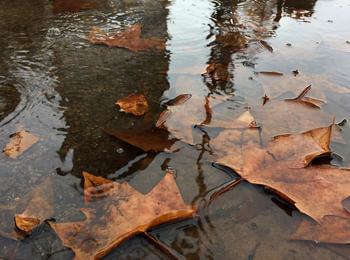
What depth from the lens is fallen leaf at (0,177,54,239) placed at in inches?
49.7

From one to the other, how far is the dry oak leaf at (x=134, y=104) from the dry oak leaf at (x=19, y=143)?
0.46m

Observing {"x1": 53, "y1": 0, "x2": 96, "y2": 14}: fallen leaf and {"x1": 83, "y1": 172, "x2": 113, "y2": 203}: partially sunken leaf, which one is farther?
{"x1": 53, "y1": 0, "x2": 96, "y2": 14}: fallen leaf

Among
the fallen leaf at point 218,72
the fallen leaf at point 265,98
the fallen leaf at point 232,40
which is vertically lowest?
the fallen leaf at point 232,40

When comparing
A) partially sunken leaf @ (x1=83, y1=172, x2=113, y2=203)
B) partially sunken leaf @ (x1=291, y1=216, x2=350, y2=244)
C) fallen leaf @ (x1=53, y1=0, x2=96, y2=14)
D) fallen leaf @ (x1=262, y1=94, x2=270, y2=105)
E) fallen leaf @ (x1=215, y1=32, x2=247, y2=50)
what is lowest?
fallen leaf @ (x1=215, y1=32, x2=247, y2=50)

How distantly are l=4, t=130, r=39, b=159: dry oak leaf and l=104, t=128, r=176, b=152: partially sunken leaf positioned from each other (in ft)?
1.10

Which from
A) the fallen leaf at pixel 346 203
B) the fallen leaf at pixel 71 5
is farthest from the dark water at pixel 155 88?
the fallen leaf at pixel 346 203

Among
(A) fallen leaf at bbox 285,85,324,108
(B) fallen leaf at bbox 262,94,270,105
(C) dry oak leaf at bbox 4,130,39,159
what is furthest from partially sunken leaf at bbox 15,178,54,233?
(A) fallen leaf at bbox 285,85,324,108

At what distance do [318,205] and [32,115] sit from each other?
1.37 m

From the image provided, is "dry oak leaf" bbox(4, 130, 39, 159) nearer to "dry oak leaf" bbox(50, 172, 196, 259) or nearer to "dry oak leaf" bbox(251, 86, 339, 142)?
"dry oak leaf" bbox(50, 172, 196, 259)

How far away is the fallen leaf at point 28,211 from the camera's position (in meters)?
1.26

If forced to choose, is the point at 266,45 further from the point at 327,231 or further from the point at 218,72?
the point at 327,231

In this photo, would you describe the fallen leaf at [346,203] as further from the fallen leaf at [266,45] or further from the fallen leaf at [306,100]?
the fallen leaf at [266,45]

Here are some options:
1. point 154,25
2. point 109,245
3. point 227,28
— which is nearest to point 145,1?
point 154,25

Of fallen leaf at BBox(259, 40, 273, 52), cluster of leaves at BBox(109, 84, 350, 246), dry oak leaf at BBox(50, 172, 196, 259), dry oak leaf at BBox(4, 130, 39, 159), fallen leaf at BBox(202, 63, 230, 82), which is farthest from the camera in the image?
fallen leaf at BBox(259, 40, 273, 52)
